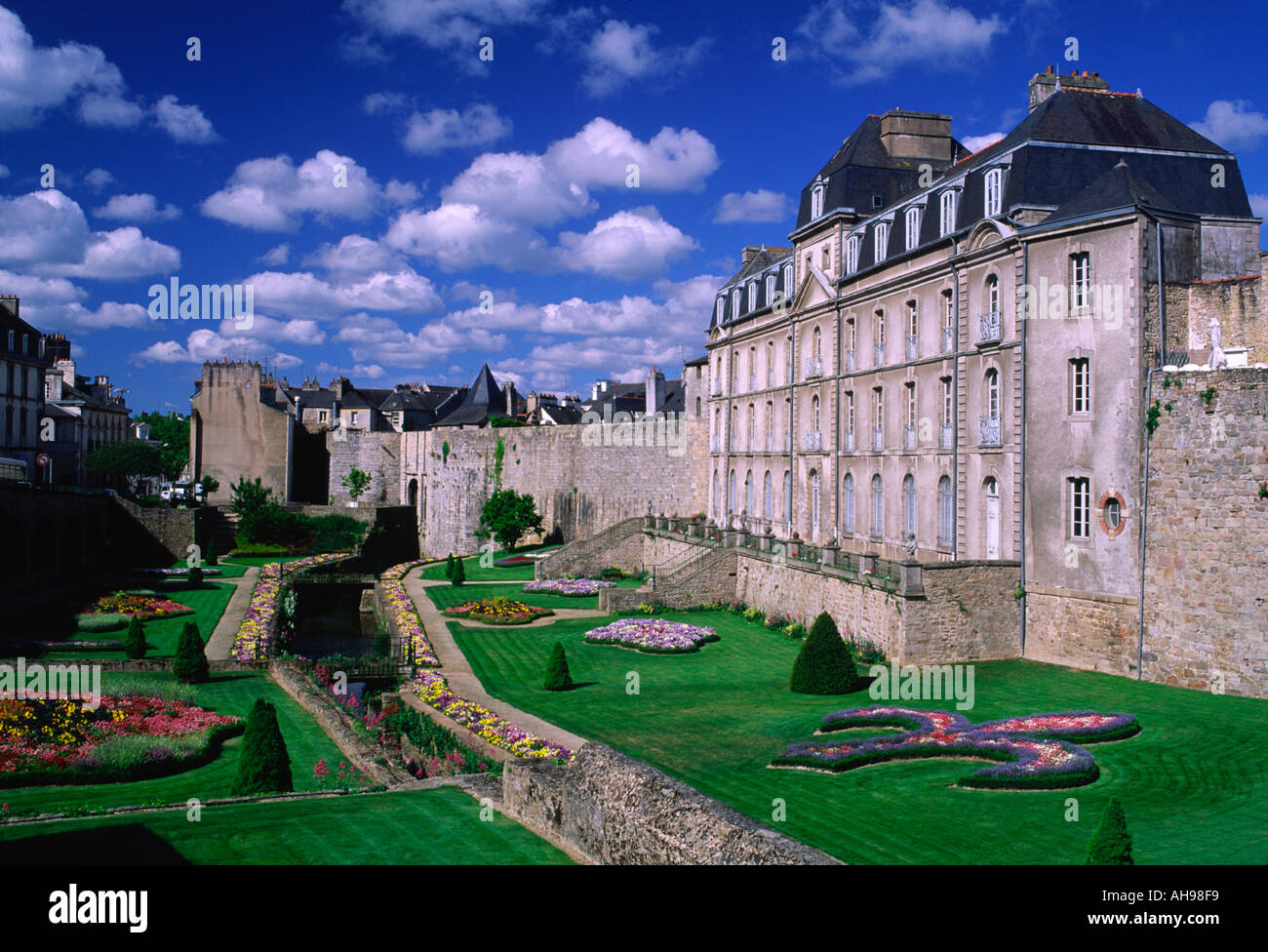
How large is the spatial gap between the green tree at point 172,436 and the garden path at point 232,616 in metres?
46.0

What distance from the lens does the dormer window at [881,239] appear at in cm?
3203

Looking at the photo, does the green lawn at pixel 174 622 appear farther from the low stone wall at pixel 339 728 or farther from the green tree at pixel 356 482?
the green tree at pixel 356 482

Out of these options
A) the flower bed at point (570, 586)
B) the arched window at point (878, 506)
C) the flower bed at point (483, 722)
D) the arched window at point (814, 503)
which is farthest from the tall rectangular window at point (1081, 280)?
the flower bed at point (570, 586)

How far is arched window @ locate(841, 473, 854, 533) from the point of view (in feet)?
112

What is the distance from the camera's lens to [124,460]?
71.1 m

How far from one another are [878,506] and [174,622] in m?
23.5

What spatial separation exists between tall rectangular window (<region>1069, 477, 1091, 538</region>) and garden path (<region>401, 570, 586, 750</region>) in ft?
42.0

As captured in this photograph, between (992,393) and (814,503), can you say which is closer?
(992,393)

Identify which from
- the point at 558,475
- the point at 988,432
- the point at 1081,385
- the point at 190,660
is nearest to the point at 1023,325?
the point at 1081,385

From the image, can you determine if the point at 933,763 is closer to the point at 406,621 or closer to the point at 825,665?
the point at 825,665

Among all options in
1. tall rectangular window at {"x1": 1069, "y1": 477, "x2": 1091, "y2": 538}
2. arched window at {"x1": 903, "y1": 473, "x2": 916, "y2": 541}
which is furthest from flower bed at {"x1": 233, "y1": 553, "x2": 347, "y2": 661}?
tall rectangular window at {"x1": 1069, "y1": 477, "x2": 1091, "y2": 538}

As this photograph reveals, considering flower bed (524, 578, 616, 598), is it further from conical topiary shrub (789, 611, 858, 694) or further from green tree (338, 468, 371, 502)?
green tree (338, 468, 371, 502)
